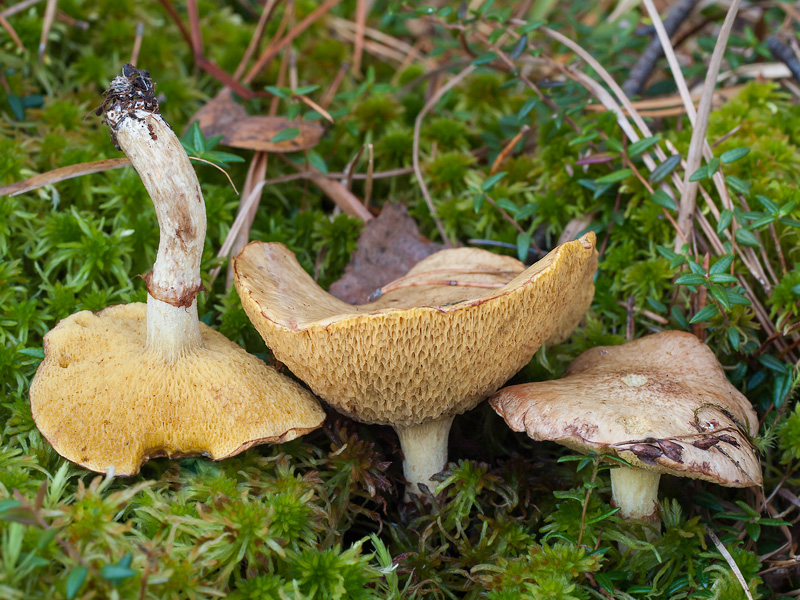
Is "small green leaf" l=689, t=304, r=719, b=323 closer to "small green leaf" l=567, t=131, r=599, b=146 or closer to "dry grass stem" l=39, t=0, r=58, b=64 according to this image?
"small green leaf" l=567, t=131, r=599, b=146

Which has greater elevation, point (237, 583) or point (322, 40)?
point (322, 40)

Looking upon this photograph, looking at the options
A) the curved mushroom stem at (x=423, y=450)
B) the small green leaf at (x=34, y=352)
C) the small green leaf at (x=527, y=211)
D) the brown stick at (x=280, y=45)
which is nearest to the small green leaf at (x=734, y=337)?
the small green leaf at (x=527, y=211)

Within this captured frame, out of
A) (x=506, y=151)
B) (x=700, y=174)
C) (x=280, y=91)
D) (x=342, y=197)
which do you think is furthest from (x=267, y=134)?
(x=700, y=174)

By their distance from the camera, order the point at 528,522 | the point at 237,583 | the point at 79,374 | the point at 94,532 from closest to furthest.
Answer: the point at 94,532 → the point at 237,583 → the point at 79,374 → the point at 528,522

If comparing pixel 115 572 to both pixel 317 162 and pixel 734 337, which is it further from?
pixel 734 337

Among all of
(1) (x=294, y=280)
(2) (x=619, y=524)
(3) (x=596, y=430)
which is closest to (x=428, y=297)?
(1) (x=294, y=280)

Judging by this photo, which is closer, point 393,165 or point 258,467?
point 258,467

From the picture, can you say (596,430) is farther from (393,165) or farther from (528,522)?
(393,165)
